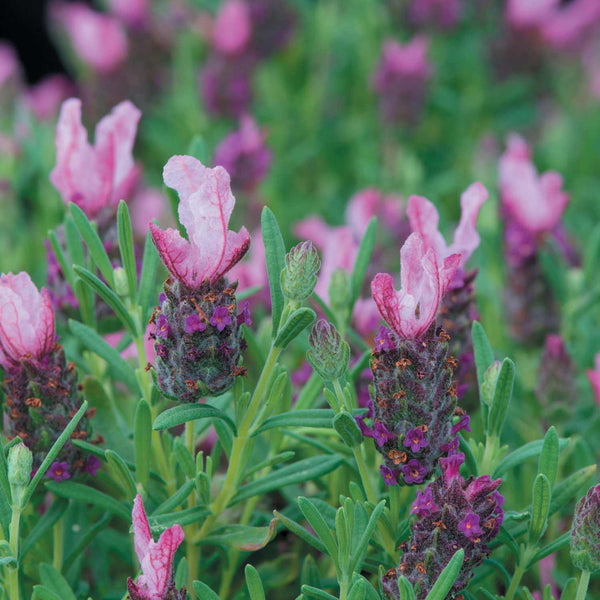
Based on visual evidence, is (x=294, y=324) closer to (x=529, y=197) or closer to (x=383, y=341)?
(x=383, y=341)

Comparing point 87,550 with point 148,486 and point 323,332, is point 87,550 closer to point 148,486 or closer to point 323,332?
point 148,486

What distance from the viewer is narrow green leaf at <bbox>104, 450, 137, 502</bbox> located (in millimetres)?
828

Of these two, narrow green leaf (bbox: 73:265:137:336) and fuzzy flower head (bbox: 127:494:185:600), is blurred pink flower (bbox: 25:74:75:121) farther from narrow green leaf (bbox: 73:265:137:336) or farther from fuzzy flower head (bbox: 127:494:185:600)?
fuzzy flower head (bbox: 127:494:185:600)

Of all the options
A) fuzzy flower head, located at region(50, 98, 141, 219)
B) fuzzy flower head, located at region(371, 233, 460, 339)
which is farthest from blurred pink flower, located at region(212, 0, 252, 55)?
fuzzy flower head, located at region(371, 233, 460, 339)

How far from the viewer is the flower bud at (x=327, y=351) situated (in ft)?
2.67

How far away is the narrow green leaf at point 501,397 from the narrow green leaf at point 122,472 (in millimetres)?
356

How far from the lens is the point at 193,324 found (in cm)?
80

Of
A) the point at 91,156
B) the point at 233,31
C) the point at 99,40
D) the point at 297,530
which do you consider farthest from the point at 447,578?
the point at 99,40

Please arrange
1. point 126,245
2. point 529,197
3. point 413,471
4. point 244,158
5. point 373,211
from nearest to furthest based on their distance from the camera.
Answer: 1. point 413,471
2. point 126,245
3. point 529,197
4. point 373,211
5. point 244,158

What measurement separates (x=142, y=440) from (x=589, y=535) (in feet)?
1.39

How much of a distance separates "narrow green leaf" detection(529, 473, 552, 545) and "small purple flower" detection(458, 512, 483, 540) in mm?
81

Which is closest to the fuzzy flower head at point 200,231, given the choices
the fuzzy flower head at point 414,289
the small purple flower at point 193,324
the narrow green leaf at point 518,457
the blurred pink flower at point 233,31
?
the small purple flower at point 193,324

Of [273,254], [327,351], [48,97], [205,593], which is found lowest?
[205,593]

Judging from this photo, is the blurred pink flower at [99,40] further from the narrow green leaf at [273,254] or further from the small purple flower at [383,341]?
the small purple flower at [383,341]
